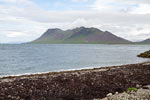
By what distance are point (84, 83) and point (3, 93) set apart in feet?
22.4

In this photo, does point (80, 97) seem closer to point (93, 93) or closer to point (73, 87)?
point (93, 93)

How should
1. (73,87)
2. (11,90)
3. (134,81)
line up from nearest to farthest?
(11,90), (73,87), (134,81)

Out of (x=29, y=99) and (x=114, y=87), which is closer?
(x=29, y=99)

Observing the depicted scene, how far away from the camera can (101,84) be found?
17.3 m

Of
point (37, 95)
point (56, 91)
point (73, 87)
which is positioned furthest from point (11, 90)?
point (73, 87)

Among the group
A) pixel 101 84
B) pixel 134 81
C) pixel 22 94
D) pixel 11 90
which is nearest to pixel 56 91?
pixel 22 94

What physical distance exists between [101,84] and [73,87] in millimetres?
2789

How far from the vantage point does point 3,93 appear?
14055mm

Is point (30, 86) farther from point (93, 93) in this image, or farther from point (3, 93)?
point (93, 93)

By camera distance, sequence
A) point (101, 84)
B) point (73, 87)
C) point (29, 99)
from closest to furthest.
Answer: point (29, 99) → point (73, 87) → point (101, 84)

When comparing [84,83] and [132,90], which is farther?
[84,83]

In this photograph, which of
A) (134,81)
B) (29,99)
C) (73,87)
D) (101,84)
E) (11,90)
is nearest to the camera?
(29,99)

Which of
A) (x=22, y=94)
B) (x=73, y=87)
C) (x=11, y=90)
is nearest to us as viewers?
(x=22, y=94)

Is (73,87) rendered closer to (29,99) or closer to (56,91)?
(56,91)
